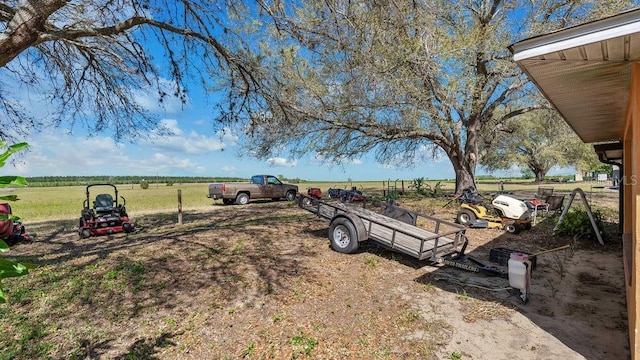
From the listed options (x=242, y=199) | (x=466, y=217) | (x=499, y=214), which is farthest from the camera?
(x=242, y=199)

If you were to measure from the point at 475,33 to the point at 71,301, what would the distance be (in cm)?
1213

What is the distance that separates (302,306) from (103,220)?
793cm

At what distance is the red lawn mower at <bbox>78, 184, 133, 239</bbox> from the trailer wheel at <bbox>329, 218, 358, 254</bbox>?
659 cm

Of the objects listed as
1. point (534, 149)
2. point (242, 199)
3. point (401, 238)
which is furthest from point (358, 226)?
point (534, 149)

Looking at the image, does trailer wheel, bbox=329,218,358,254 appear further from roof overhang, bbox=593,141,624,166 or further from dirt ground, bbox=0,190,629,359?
roof overhang, bbox=593,141,624,166

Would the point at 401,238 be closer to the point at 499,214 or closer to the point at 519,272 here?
the point at 519,272

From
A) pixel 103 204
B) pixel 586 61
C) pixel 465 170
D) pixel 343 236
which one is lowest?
pixel 343 236

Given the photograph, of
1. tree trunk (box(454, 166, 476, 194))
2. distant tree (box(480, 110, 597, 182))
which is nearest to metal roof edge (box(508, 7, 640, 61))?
tree trunk (box(454, 166, 476, 194))

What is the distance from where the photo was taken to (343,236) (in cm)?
700

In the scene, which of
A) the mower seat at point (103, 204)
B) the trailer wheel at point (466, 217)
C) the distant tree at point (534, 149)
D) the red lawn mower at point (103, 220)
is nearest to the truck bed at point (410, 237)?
the trailer wheel at point (466, 217)

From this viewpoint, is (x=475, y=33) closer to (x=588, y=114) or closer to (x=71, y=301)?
(x=588, y=114)

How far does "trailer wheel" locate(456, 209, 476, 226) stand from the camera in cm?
1010

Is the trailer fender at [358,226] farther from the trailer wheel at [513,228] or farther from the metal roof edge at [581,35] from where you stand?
the trailer wheel at [513,228]

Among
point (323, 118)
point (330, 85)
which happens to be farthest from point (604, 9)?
point (323, 118)
